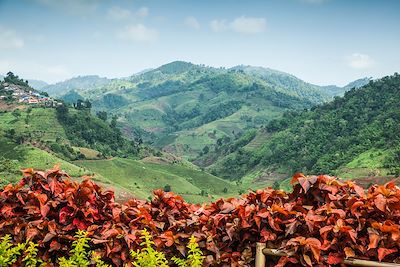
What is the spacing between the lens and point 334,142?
254 feet

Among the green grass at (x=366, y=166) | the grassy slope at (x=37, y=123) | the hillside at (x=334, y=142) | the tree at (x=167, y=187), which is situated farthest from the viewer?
the grassy slope at (x=37, y=123)

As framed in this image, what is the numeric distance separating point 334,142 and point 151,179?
32.6 meters

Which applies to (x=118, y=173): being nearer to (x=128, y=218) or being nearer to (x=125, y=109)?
(x=128, y=218)

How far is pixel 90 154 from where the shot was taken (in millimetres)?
71562

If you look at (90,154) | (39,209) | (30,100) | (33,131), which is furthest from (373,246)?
(30,100)

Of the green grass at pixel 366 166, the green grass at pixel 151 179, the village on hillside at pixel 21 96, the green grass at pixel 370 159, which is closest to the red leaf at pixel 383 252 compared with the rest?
the green grass at pixel 366 166

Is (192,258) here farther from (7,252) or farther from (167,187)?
(167,187)

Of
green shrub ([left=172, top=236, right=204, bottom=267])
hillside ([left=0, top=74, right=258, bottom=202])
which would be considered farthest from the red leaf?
hillside ([left=0, top=74, right=258, bottom=202])

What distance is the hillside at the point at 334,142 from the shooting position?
A: 2473 inches

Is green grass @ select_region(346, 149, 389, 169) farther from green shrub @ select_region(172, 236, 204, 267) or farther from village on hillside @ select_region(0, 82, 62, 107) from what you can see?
village on hillside @ select_region(0, 82, 62, 107)

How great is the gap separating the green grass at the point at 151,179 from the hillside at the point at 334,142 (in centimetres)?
1261

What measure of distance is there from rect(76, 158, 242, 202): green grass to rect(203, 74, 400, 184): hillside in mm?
12610

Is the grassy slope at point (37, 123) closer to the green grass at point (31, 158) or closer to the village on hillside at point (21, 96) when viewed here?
the village on hillside at point (21, 96)

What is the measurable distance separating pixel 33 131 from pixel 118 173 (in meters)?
19.0
